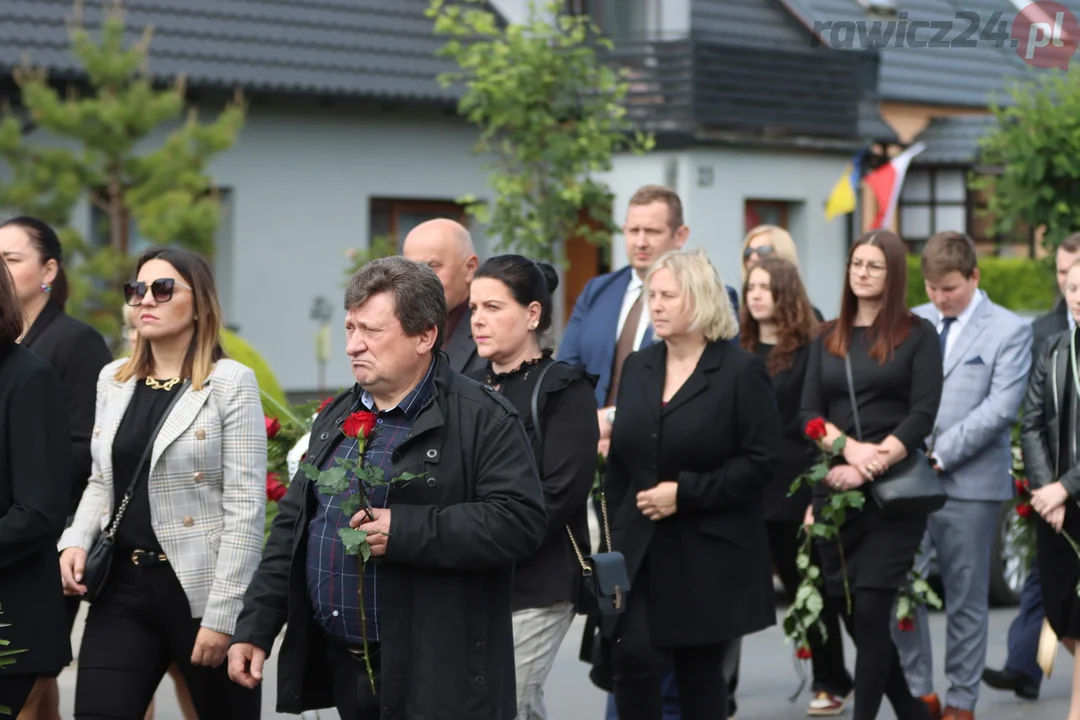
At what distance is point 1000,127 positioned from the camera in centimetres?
1753

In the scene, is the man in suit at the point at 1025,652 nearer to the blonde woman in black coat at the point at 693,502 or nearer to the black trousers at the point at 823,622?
the black trousers at the point at 823,622

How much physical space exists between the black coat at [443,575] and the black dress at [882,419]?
2.85 m

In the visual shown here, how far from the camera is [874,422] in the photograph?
712 cm

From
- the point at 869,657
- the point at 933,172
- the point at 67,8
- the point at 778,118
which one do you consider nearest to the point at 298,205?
the point at 67,8

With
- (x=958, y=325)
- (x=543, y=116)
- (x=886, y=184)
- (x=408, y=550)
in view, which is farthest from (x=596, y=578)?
(x=886, y=184)

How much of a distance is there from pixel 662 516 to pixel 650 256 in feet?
5.31

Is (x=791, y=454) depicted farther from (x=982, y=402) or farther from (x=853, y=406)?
(x=853, y=406)

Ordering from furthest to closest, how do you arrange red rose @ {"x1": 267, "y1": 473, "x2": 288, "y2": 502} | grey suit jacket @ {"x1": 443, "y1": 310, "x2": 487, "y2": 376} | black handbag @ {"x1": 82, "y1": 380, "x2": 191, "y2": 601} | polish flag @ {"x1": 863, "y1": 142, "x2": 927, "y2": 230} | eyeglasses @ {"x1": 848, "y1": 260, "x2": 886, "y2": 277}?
polish flag @ {"x1": 863, "y1": 142, "x2": 927, "y2": 230}
eyeglasses @ {"x1": 848, "y1": 260, "x2": 886, "y2": 277}
red rose @ {"x1": 267, "y1": 473, "x2": 288, "y2": 502}
grey suit jacket @ {"x1": 443, "y1": 310, "x2": 487, "y2": 376}
black handbag @ {"x1": 82, "y1": 380, "x2": 191, "y2": 601}

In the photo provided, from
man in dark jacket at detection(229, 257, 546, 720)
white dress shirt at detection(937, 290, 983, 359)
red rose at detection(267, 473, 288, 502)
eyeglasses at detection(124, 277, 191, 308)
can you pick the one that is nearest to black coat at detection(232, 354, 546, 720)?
man in dark jacket at detection(229, 257, 546, 720)

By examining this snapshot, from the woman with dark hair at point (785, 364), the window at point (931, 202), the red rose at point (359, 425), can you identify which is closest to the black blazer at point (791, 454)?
the woman with dark hair at point (785, 364)

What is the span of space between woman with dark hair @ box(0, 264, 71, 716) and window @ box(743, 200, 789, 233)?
691 inches

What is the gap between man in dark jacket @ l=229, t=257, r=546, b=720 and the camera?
13.7ft

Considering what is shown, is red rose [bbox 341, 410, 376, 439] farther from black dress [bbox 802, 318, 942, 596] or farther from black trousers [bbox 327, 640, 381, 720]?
black dress [bbox 802, 318, 942, 596]

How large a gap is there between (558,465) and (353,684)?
4.13ft
